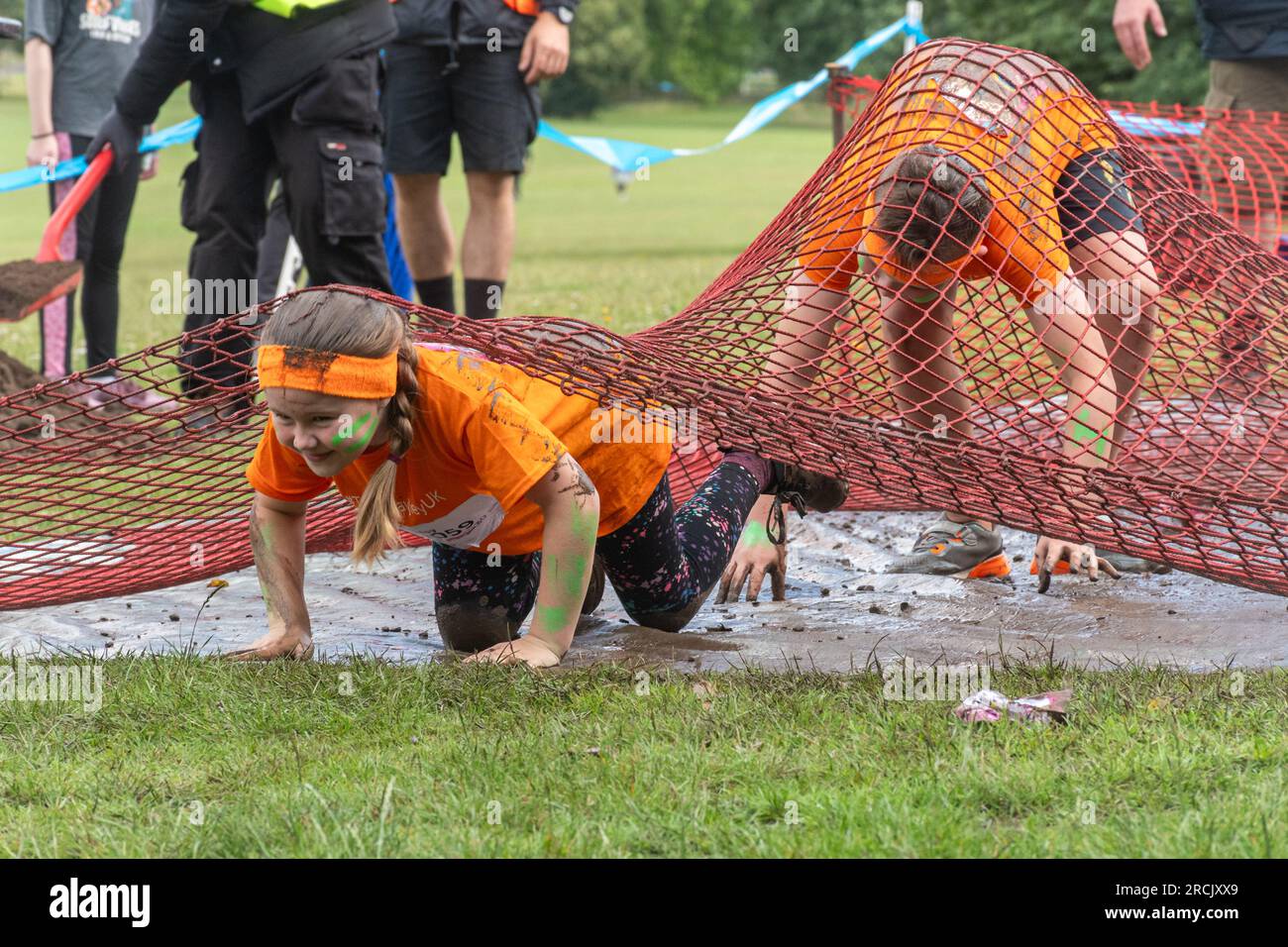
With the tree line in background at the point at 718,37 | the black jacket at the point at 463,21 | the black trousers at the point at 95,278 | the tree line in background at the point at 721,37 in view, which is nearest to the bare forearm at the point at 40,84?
the black trousers at the point at 95,278

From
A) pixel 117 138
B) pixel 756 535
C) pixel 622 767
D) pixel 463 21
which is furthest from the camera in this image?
pixel 463 21

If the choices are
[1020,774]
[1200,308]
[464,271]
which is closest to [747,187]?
[464,271]

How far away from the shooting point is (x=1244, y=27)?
20.5ft

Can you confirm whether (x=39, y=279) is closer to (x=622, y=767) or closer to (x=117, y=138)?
(x=117, y=138)

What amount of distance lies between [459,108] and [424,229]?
0.58m

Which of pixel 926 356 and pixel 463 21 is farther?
pixel 463 21

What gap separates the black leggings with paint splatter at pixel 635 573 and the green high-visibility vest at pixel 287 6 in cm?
226

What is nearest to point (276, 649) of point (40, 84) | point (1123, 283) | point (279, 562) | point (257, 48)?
point (279, 562)

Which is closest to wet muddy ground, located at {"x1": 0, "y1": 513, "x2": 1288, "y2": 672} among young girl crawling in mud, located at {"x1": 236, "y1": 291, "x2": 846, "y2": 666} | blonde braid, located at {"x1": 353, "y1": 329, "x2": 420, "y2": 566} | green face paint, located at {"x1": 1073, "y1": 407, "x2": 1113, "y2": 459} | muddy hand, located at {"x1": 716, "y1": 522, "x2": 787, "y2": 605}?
muddy hand, located at {"x1": 716, "y1": 522, "x2": 787, "y2": 605}

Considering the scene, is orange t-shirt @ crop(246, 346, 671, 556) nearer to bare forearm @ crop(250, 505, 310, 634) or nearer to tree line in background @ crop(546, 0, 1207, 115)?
bare forearm @ crop(250, 505, 310, 634)

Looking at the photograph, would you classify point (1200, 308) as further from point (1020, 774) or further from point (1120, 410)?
point (1020, 774)

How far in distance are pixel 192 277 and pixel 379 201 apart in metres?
0.91

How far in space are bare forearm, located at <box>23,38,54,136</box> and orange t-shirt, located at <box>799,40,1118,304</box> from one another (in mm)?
4023

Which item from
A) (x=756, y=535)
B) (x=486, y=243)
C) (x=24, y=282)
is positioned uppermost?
(x=486, y=243)
